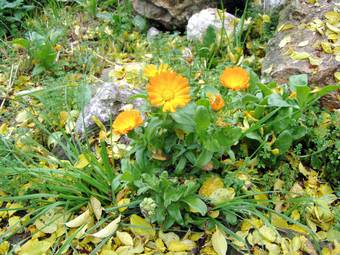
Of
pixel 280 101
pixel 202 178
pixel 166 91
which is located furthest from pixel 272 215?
pixel 166 91

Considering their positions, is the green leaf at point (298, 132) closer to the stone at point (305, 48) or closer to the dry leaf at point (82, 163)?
the stone at point (305, 48)

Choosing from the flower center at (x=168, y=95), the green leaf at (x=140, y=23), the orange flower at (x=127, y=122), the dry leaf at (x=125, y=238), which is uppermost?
the flower center at (x=168, y=95)

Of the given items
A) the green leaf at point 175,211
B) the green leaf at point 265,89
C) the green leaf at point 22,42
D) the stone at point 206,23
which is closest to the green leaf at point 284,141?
the green leaf at point 265,89

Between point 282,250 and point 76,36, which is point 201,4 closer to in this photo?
point 76,36

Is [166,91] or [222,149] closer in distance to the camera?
[166,91]

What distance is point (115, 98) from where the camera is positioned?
246 cm

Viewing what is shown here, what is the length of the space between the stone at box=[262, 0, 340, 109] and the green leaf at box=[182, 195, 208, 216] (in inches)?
39.2

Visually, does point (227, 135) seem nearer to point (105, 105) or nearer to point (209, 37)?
point (105, 105)

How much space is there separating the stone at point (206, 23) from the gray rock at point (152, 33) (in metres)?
0.29

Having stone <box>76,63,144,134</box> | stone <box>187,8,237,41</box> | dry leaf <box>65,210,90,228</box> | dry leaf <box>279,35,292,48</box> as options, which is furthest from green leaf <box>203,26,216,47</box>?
dry leaf <box>65,210,90,228</box>

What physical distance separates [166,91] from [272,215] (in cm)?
81

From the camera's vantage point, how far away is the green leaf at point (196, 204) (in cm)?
178

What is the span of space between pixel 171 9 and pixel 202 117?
1.90 m

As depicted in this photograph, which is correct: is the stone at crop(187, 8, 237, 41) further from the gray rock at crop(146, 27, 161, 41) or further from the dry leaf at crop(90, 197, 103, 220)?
the dry leaf at crop(90, 197, 103, 220)
